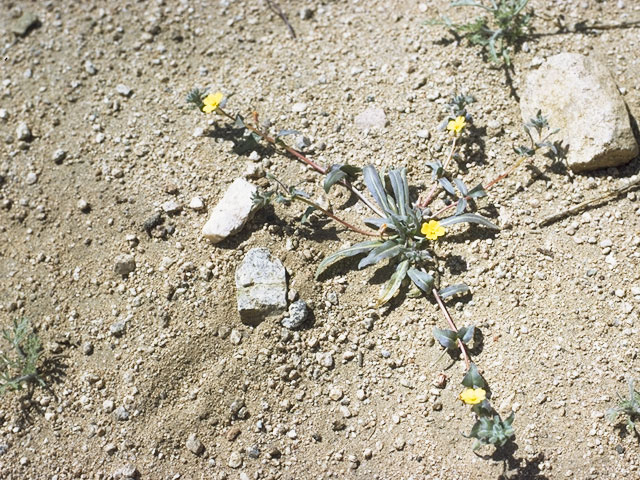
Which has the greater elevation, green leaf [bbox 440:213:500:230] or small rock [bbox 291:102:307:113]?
small rock [bbox 291:102:307:113]

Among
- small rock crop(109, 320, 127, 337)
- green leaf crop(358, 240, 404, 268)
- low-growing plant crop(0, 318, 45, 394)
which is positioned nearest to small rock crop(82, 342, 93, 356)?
small rock crop(109, 320, 127, 337)

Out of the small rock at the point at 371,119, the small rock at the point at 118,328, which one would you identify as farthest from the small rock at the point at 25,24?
the small rock at the point at 371,119

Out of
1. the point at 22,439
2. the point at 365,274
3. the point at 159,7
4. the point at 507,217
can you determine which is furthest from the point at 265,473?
the point at 159,7

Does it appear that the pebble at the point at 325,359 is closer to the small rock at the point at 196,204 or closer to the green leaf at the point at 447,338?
the green leaf at the point at 447,338

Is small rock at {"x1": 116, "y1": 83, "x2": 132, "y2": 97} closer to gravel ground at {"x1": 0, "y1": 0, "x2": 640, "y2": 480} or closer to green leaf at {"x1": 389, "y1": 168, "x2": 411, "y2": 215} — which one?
gravel ground at {"x1": 0, "y1": 0, "x2": 640, "y2": 480}

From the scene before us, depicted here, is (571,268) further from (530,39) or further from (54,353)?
(54,353)

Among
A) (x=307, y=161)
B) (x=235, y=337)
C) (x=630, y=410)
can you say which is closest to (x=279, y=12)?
(x=307, y=161)

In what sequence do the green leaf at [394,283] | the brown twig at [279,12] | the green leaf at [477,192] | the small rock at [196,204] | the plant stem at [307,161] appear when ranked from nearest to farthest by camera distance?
the green leaf at [394,283]
the green leaf at [477,192]
the plant stem at [307,161]
the small rock at [196,204]
the brown twig at [279,12]
